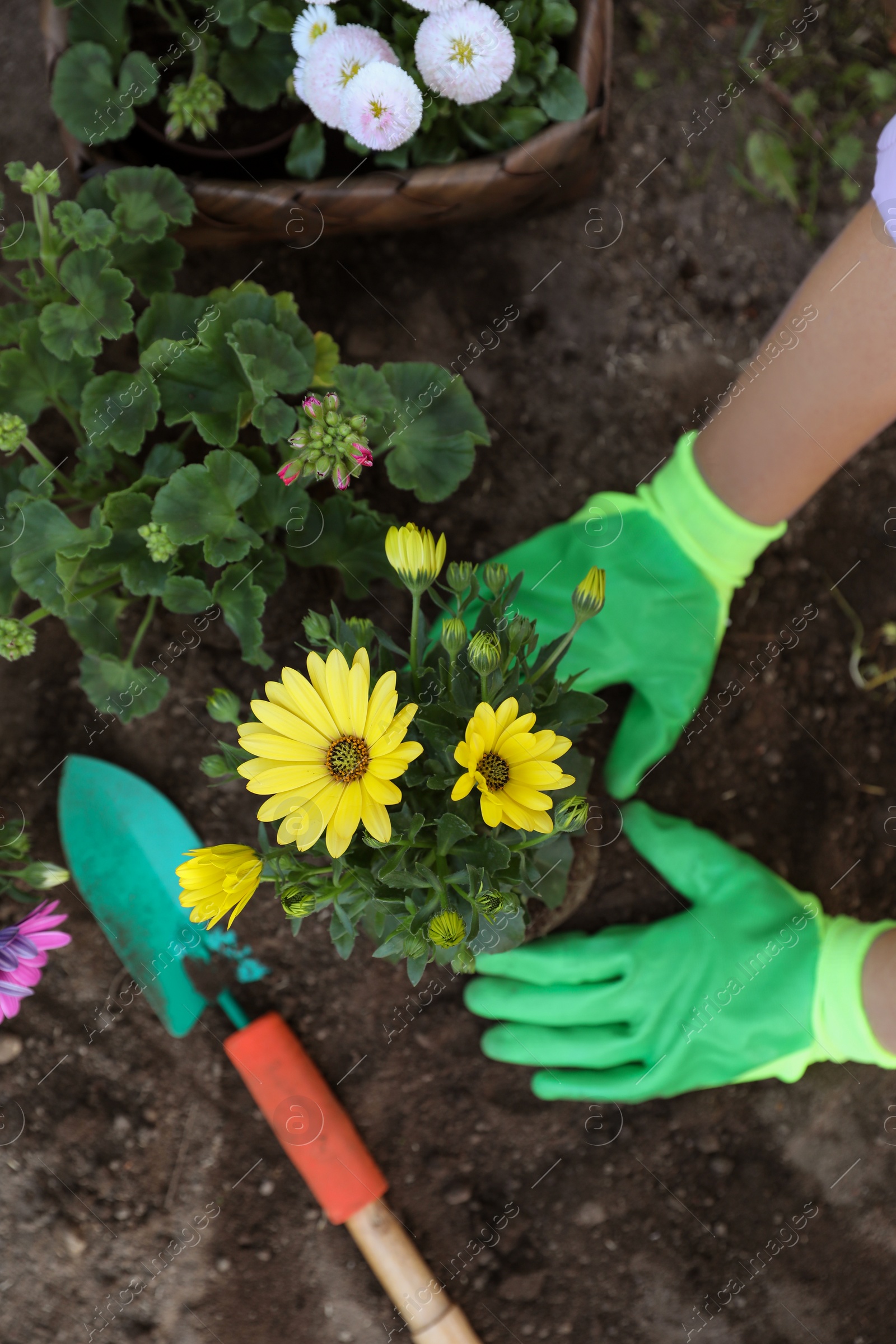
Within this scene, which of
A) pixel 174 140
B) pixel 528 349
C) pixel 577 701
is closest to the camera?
pixel 577 701

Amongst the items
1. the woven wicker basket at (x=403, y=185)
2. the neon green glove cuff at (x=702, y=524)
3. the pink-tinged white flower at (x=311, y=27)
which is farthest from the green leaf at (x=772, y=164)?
the pink-tinged white flower at (x=311, y=27)

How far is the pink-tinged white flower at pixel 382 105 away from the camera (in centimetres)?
115

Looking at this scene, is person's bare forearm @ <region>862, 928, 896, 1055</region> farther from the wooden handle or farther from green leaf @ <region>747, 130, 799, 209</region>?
green leaf @ <region>747, 130, 799, 209</region>

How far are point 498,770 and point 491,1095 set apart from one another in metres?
0.86

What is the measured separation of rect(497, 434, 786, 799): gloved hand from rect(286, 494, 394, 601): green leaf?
26 centimetres

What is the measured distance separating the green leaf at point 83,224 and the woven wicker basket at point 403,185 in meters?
0.18

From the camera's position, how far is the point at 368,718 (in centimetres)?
86

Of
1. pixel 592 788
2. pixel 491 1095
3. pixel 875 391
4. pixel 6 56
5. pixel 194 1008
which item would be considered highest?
pixel 875 391

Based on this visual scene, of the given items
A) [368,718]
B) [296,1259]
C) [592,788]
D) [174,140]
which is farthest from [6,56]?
[296,1259]

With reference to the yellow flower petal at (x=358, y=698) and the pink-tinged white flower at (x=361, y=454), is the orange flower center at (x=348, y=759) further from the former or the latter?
the pink-tinged white flower at (x=361, y=454)

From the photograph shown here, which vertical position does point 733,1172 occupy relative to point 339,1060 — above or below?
above

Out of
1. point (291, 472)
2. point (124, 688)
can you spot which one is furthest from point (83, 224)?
point (124, 688)

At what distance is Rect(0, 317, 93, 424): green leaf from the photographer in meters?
1.19

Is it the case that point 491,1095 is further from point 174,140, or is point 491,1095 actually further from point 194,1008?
point 174,140
